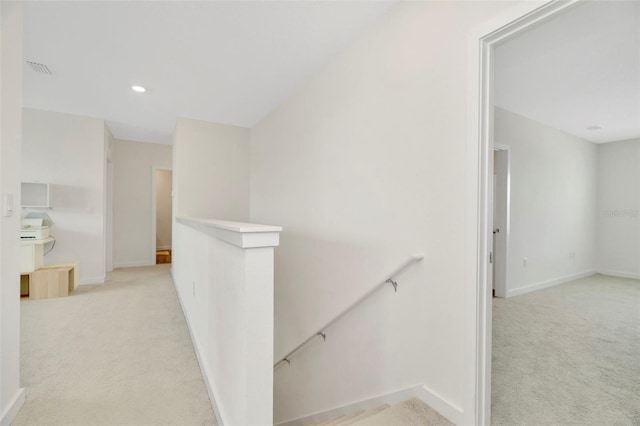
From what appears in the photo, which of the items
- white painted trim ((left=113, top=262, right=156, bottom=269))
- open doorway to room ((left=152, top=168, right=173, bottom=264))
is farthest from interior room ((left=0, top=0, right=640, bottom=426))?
open doorway to room ((left=152, top=168, right=173, bottom=264))

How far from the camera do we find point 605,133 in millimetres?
4680

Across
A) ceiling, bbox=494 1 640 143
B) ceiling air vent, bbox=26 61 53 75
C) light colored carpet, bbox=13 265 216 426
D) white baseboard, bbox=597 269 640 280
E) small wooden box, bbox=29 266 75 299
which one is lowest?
light colored carpet, bbox=13 265 216 426

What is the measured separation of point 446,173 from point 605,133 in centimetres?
505

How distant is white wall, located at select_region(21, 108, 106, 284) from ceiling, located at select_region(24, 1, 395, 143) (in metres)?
0.38

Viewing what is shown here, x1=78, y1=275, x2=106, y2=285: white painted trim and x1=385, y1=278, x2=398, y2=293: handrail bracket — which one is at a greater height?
x1=385, y1=278, x2=398, y2=293: handrail bracket

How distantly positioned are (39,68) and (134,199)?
342cm

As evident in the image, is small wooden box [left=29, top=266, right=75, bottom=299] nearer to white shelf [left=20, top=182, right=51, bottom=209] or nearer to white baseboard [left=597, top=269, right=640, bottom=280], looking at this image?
white shelf [left=20, top=182, right=51, bottom=209]

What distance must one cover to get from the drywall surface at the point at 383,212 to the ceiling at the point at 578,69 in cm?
50

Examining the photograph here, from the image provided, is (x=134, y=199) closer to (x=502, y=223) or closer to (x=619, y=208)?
(x=502, y=223)

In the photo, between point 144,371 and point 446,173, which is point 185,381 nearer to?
point 144,371

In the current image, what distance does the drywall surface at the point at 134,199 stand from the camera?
5.78 m

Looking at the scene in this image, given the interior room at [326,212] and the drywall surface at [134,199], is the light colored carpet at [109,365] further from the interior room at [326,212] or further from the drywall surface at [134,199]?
the drywall surface at [134,199]

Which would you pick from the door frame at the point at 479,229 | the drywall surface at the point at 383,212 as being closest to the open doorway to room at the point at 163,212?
the drywall surface at the point at 383,212

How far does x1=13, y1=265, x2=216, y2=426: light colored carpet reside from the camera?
5.69 ft
